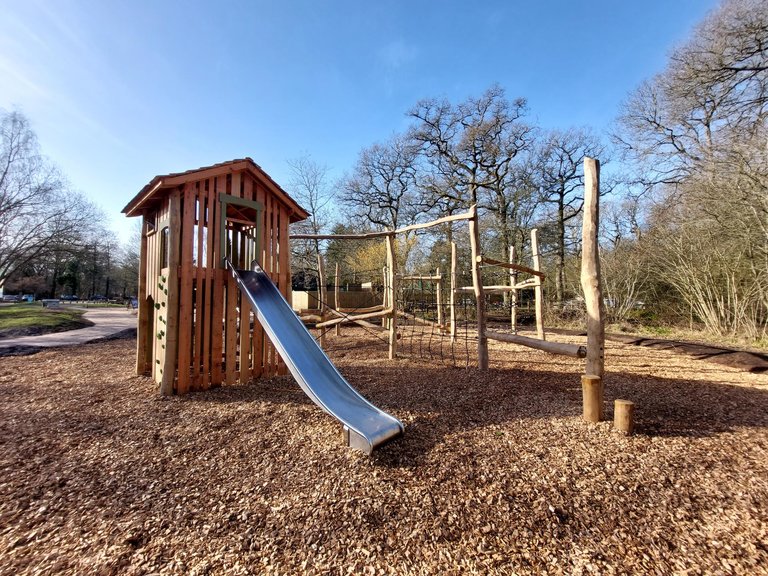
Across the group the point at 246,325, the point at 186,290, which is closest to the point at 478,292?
the point at 246,325

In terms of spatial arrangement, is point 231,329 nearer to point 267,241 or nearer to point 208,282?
point 208,282

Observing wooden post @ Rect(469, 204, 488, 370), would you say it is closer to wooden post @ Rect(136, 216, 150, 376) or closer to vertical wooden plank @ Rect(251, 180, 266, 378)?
vertical wooden plank @ Rect(251, 180, 266, 378)

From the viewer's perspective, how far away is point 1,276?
19625 mm

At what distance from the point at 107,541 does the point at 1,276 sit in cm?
2696

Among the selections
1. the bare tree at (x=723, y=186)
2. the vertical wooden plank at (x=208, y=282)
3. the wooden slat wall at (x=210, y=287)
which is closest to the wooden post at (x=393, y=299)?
the wooden slat wall at (x=210, y=287)

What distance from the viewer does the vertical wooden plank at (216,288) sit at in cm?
450

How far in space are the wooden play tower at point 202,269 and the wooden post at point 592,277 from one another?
13.1 ft

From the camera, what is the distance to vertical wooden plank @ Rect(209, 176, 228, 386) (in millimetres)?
4500

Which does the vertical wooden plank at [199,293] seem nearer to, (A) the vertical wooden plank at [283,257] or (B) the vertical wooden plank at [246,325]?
(B) the vertical wooden plank at [246,325]

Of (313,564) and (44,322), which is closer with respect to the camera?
(313,564)

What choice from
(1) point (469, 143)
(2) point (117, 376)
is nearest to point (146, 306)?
(2) point (117, 376)

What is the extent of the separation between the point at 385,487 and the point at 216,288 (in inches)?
134

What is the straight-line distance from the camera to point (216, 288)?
14.9 feet

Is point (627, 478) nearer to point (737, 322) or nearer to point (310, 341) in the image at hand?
point (310, 341)
